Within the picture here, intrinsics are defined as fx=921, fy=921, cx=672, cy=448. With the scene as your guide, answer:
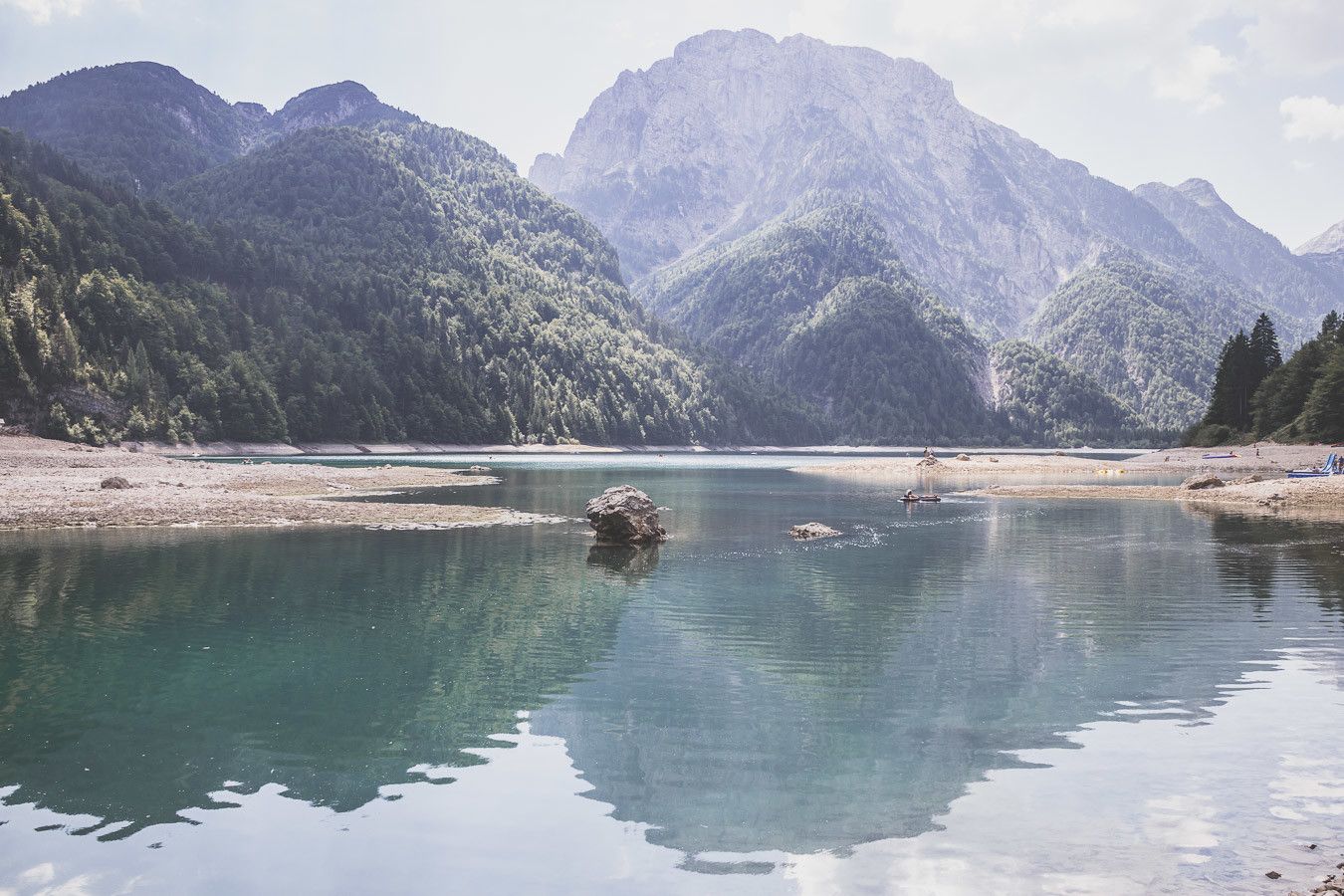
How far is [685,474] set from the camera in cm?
14500

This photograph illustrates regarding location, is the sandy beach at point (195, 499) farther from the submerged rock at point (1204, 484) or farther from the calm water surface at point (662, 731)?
the submerged rock at point (1204, 484)

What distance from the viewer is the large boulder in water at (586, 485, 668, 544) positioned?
167ft

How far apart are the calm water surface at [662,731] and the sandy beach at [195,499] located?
19195mm

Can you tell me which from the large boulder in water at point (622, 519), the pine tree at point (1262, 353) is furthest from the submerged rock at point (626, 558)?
the pine tree at point (1262, 353)

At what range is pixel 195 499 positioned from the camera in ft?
220

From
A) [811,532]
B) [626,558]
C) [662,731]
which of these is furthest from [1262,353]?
[662,731]

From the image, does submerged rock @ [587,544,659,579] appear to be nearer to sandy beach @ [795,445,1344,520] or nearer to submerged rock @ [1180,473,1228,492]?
sandy beach @ [795,445,1344,520]

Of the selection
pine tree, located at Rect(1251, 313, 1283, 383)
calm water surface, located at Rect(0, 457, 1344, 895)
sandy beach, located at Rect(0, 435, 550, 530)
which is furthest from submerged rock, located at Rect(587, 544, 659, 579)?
pine tree, located at Rect(1251, 313, 1283, 383)

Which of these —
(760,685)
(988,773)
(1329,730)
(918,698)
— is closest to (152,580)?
(760,685)

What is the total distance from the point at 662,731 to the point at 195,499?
2364 inches

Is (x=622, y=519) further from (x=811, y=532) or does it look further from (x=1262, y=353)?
(x=1262, y=353)

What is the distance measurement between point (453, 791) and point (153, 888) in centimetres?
439

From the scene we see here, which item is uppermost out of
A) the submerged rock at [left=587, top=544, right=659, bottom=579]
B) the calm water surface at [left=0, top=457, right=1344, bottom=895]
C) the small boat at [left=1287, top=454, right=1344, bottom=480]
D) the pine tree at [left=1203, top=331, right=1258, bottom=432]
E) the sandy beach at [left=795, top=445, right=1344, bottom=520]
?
the pine tree at [left=1203, top=331, right=1258, bottom=432]

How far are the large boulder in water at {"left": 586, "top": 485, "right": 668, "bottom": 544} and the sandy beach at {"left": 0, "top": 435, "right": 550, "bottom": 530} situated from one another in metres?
11.9
